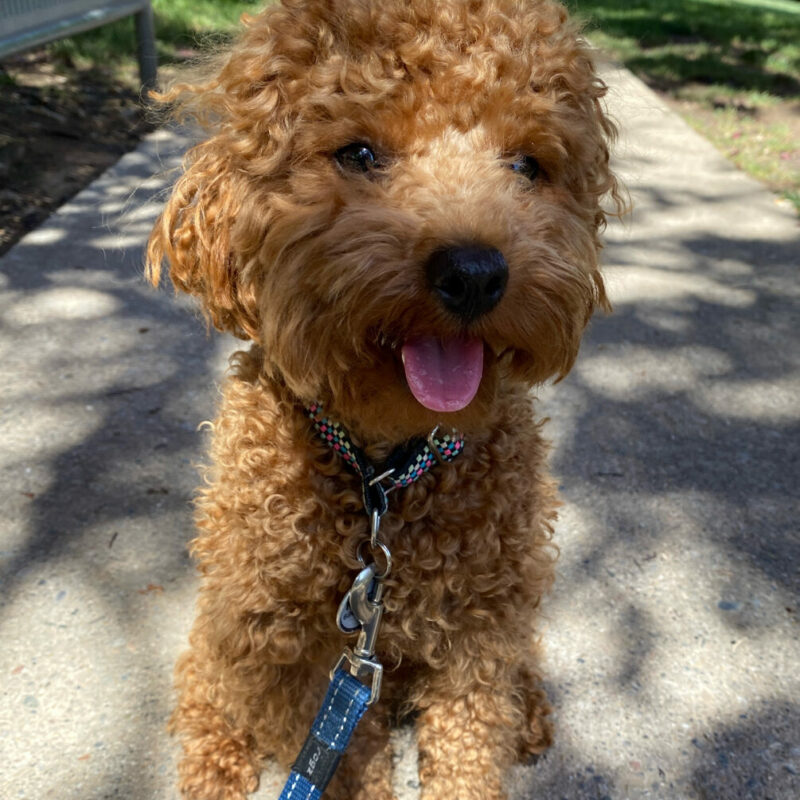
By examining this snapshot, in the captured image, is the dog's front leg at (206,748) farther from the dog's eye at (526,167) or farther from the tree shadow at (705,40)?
the tree shadow at (705,40)

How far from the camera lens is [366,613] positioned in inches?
67.0

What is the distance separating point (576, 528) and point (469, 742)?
3.25 ft

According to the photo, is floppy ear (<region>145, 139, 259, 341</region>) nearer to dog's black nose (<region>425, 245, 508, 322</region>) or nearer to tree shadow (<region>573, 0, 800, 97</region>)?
dog's black nose (<region>425, 245, 508, 322</region>)

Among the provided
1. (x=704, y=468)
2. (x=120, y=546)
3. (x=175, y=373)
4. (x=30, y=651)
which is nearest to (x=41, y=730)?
(x=30, y=651)

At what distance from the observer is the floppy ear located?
67.4 inches

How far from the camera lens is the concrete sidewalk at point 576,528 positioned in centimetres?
208

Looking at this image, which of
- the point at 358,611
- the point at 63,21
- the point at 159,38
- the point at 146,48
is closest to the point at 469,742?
the point at 358,611

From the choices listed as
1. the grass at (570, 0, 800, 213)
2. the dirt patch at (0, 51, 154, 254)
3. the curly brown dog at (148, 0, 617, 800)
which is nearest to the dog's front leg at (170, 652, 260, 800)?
the curly brown dog at (148, 0, 617, 800)

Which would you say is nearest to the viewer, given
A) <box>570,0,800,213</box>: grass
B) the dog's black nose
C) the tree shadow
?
the dog's black nose

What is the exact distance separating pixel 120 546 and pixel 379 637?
3.76 ft

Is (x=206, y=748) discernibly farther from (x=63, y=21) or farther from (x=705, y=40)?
(x=705, y=40)

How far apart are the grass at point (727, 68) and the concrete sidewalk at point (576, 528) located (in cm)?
195

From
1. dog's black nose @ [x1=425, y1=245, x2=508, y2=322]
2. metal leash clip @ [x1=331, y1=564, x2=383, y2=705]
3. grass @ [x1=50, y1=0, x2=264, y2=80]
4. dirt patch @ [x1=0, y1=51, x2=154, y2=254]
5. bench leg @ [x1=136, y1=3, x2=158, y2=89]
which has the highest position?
dog's black nose @ [x1=425, y1=245, x2=508, y2=322]

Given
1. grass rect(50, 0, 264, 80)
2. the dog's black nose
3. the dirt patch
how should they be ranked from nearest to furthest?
the dog's black nose, the dirt patch, grass rect(50, 0, 264, 80)
